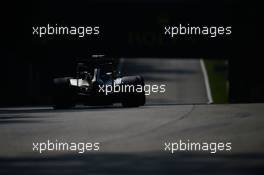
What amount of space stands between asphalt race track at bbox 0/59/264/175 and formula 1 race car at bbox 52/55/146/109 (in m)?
0.53

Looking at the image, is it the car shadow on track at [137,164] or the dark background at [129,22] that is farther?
the dark background at [129,22]

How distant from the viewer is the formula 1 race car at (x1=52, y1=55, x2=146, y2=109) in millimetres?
27578

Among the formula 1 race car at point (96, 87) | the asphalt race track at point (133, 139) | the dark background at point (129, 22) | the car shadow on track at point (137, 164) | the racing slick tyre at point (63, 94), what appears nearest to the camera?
the car shadow on track at point (137, 164)

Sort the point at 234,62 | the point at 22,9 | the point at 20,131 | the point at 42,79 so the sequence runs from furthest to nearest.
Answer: the point at 42,79 < the point at 234,62 < the point at 22,9 < the point at 20,131

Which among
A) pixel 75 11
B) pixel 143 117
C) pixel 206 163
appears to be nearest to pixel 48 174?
pixel 206 163

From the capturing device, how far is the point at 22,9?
26.4m

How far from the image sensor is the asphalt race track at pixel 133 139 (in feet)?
46.5

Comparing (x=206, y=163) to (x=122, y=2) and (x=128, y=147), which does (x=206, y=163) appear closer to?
(x=128, y=147)

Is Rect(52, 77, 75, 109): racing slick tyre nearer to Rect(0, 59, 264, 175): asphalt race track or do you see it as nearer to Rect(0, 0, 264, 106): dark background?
Rect(0, 59, 264, 175): asphalt race track

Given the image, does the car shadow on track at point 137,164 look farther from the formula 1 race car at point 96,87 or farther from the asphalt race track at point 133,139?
the formula 1 race car at point 96,87

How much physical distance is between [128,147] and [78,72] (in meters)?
12.0

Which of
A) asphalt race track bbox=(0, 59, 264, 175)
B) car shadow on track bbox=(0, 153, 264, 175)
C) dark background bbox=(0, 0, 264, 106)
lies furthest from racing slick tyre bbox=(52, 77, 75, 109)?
car shadow on track bbox=(0, 153, 264, 175)

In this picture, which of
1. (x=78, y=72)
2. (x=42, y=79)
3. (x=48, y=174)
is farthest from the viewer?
(x=42, y=79)

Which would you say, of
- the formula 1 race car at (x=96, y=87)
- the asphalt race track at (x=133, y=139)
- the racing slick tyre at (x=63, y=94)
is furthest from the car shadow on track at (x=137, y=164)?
the racing slick tyre at (x=63, y=94)
